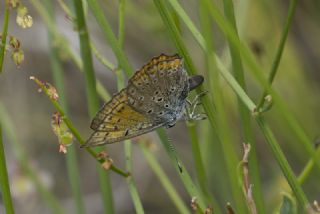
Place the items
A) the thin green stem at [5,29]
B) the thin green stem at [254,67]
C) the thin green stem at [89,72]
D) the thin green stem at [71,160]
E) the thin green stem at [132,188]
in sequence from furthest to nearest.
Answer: the thin green stem at [71,160] → the thin green stem at [89,72] → the thin green stem at [132,188] → the thin green stem at [5,29] → the thin green stem at [254,67]

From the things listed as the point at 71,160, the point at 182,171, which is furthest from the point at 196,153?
the point at 71,160

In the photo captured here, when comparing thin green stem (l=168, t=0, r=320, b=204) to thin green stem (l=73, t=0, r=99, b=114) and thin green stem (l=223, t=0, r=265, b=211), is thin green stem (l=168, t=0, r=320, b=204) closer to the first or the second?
thin green stem (l=223, t=0, r=265, b=211)

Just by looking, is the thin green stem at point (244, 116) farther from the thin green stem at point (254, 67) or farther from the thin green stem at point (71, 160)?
the thin green stem at point (71, 160)

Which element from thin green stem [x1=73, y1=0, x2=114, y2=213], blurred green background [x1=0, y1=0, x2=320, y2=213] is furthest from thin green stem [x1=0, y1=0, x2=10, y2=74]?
blurred green background [x1=0, y1=0, x2=320, y2=213]

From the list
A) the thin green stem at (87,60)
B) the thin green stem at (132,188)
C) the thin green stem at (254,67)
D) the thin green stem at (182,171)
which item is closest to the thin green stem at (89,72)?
the thin green stem at (87,60)

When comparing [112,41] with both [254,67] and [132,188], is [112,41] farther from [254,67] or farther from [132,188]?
[254,67]

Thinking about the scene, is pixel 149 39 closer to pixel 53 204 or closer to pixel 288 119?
pixel 53 204

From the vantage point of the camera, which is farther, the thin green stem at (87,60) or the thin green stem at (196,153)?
the thin green stem at (87,60)
